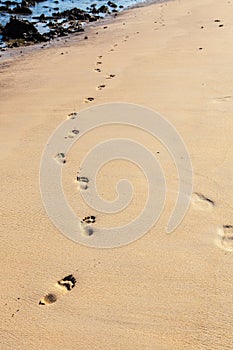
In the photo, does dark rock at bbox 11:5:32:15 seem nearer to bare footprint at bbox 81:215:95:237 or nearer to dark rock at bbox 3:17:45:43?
dark rock at bbox 3:17:45:43

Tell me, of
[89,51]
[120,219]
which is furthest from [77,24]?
[120,219]

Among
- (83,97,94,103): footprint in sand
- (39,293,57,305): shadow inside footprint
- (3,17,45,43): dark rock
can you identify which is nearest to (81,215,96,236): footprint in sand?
(39,293,57,305): shadow inside footprint

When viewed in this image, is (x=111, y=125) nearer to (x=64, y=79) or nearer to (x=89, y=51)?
(x=64, y=79)

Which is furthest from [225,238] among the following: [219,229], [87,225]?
[87,225]

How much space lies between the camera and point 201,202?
3.49 meters

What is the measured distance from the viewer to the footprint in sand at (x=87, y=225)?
3.29 m

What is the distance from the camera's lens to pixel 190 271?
2.85 m

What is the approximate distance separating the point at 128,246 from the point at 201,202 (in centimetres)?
77

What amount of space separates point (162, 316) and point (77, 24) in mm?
11230

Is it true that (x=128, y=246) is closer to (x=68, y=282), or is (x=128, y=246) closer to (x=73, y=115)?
(x=68, y=282)

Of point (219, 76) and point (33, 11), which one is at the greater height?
point (33, 11)

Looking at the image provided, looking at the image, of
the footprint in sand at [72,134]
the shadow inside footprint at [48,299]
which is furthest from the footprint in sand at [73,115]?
the shadow inside footprint at [48,299]

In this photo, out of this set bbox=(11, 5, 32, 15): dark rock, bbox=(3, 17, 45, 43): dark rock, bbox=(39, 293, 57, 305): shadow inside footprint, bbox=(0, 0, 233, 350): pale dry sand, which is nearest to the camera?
bbox=(0, 0, 233, 350): pale dry sand

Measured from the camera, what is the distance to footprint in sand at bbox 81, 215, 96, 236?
3285 mm
